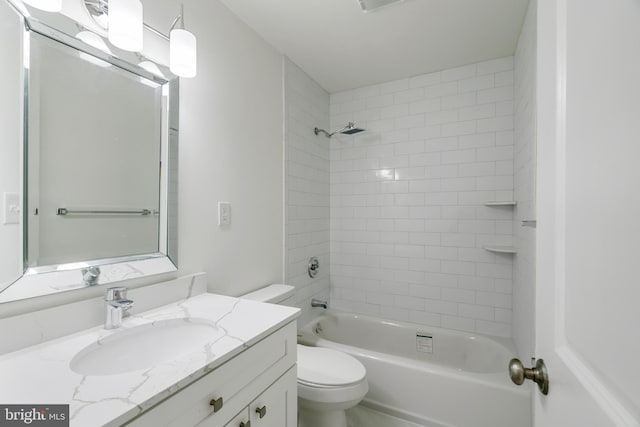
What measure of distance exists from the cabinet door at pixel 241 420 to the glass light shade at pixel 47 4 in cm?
137

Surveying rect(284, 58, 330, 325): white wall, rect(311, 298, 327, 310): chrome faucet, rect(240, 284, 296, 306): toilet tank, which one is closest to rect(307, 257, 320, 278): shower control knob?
rect(284, 58, 330, 325): white wall

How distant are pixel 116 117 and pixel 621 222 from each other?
1.44 metres

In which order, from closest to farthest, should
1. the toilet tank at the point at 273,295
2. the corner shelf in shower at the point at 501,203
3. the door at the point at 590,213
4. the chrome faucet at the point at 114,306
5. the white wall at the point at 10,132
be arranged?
the door at the point at 590,213
the white wall at the point at 10,132
the chrome faucet at the point at 114,306
the toilet tank at the point at 273,295
the corner shelf in shower at the point at 501,203

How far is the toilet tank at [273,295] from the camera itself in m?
1.63

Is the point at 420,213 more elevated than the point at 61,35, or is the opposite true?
the point at 61,35

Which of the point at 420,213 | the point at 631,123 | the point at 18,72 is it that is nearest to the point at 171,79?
the point at 18,72

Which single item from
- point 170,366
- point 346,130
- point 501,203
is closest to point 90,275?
point 170,366

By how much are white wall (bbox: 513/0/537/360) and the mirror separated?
68.6 inches

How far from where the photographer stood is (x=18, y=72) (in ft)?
2.80

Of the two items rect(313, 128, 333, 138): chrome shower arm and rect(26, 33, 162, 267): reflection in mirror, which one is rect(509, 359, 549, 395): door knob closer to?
rect(26, 33, 162, 267): reflection in mirror

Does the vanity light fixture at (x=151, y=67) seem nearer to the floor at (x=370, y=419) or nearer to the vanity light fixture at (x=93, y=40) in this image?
the vanity light fixture at (x=93, y=40)

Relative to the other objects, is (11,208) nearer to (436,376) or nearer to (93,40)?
(93,40)

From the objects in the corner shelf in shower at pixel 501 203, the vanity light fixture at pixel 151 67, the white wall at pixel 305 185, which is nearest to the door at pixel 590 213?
the vanity light fixture at pixel 151 67

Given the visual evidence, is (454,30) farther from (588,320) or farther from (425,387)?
(425,387)
